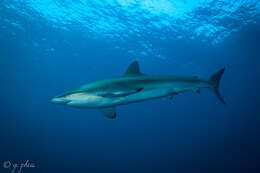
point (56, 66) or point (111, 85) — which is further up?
point (56, 66)

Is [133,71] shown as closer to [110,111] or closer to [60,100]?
[110,111]

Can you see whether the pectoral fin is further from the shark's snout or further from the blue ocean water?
the blue ocean water

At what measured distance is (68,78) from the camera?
53000mm

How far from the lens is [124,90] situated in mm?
4453

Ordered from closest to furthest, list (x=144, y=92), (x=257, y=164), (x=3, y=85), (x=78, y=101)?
(x=78, y=101), (x=144, y=92), (x=257, y=164), (x=3, y=85)

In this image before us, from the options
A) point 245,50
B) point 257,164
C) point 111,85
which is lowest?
point 257,164

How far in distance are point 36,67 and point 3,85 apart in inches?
982

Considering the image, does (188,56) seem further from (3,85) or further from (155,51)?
(3,85)

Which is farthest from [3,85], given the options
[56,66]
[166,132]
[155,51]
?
[166,132]

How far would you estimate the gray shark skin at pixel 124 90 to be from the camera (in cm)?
406

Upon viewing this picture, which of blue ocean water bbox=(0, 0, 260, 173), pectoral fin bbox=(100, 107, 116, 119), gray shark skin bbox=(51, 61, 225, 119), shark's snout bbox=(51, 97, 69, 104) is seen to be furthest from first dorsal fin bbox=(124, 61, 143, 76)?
blue ocean water bbox=(0, 0, 260, 173)

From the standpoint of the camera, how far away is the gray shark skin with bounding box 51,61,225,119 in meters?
4.06

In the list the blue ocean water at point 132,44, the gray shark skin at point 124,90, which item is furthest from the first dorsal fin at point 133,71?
the blue ocean water at point 132,44

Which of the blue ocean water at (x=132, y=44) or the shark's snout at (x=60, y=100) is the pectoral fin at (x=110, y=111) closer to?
the shark's snout at (x=60, y=100)
